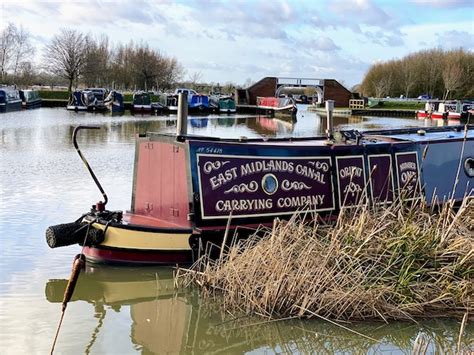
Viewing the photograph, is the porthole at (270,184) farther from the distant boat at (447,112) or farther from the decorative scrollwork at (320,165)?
the distant boat at (447,112)

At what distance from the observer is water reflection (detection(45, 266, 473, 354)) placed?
5.75 metres

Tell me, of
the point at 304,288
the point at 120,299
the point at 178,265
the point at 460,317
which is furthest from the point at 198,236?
the point at 460,317

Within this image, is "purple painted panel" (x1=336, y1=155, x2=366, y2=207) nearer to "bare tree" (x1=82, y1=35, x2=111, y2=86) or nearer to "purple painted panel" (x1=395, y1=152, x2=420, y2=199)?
"purple painted panel" (x1=395, y1=152, x2=420, y2=199)

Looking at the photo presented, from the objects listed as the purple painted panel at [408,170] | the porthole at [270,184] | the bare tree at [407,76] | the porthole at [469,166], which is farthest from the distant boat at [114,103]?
the bare tree at [407,76]

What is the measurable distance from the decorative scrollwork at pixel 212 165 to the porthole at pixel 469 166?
452cm

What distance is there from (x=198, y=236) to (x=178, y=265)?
50 centimetres

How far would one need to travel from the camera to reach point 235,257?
6.77 m

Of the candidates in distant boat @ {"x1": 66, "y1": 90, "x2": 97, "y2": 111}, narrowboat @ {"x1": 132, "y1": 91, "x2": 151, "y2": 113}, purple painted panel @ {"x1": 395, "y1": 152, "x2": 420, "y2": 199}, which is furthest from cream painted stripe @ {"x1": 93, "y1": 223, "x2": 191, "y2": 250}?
narrowboat @ {"x1": 132, "y1": 91, "x2": 151, "y2": 113}

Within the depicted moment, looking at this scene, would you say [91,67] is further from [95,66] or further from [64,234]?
[64,234]

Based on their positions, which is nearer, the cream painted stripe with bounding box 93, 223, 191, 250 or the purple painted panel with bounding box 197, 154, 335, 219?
the cream painted stripe with bounding box 93, 223, 191, 250

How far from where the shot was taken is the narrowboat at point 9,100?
43.0 metres

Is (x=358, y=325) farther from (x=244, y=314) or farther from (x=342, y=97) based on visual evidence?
(x=342, y=97)

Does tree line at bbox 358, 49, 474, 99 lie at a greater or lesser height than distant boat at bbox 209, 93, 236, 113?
greater

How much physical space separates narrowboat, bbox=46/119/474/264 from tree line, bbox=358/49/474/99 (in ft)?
238
